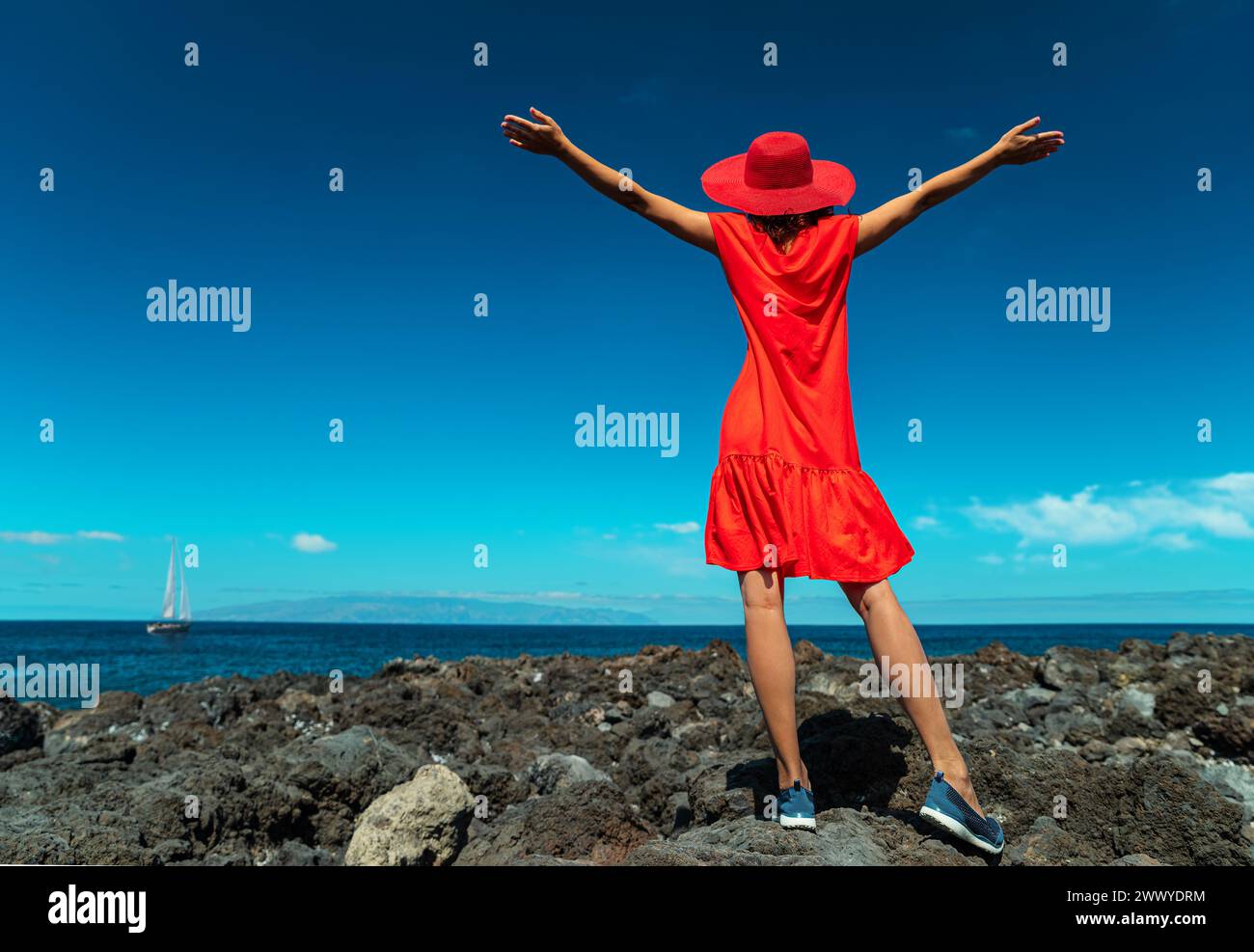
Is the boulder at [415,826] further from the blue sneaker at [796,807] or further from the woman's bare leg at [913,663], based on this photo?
the woman's bare leg at [913,663]

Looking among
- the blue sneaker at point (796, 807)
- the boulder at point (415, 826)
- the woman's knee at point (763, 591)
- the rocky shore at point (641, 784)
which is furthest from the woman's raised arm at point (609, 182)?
the boulder at point (415, 826)

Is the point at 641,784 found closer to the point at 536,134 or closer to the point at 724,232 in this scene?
the point at 724,232

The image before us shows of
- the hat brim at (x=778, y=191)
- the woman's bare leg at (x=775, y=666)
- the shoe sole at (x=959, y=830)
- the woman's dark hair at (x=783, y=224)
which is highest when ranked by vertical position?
the hat brim at (x=778, y=191)

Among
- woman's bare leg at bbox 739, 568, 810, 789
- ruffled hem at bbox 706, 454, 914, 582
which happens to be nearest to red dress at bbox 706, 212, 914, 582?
ruffled hem at bbox 706, 454, 914, 582

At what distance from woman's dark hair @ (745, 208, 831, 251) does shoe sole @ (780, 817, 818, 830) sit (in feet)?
7.52

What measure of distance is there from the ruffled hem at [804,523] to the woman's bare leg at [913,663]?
0.11 metres

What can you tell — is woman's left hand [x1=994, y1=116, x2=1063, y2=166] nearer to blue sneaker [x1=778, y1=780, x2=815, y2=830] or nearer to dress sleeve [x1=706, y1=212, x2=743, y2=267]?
dress sleeve [x1=706, y1=212, x2=743, y2=267]

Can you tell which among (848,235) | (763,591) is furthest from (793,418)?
(848,235)

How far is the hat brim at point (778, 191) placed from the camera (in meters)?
3.45

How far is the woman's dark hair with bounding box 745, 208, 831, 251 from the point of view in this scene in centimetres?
346

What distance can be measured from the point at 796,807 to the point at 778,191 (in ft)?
8.25
